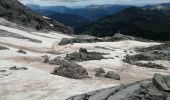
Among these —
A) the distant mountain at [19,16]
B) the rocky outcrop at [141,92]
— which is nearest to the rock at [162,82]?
the rocky outcrop at [141,92]

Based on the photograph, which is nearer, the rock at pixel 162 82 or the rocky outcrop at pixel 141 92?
the rocky outcrop at pixel 141 92

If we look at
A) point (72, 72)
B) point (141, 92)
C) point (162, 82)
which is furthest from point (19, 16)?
point (141, 92)

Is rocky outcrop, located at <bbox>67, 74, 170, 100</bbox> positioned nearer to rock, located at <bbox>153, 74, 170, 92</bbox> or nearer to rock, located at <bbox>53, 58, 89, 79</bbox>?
rock, located at <bbox>153, 74, 170, 92</bbox>

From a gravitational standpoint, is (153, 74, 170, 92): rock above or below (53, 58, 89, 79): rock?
above

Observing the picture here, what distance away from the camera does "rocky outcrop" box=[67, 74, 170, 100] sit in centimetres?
2466

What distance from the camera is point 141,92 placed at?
83.6 ft

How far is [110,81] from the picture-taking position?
40.9m

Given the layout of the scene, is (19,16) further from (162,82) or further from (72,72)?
(162,82)

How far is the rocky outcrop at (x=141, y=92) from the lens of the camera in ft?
80.9

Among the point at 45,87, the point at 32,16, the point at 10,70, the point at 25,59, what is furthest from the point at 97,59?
the point at 32,16

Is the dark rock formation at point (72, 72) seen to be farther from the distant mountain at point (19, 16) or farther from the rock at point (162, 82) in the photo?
the distant mountain at point (19, 16)

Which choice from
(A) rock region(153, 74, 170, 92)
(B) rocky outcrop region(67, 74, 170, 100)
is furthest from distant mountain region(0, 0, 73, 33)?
(A) rock region(153, 74, 170, 92)

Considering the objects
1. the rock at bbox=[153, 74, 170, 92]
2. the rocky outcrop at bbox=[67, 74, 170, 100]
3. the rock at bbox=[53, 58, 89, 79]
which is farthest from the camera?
the rock at bbox=[53, 58, 89, 79]

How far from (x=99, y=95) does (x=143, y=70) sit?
28273 millimetres
